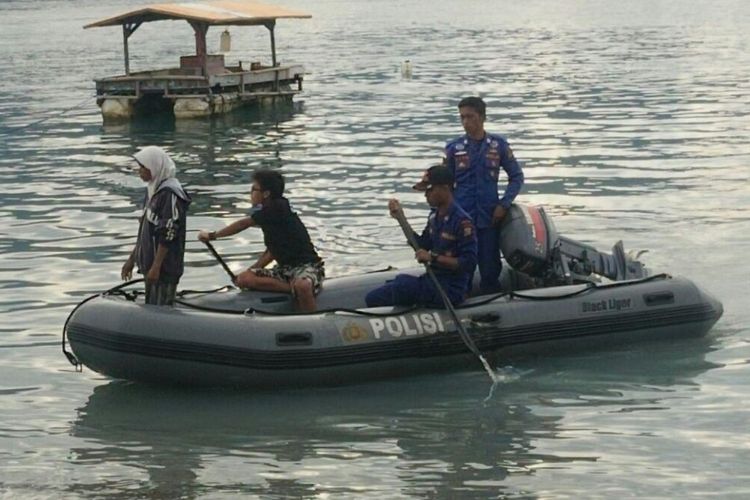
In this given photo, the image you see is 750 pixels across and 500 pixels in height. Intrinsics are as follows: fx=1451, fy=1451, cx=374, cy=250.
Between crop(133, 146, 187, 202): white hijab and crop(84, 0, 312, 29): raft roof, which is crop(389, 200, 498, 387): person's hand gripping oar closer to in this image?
crop(133, 146, 187, 202): white hijab

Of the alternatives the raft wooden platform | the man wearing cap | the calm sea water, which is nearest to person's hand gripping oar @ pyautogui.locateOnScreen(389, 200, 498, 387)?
the man wearing cap

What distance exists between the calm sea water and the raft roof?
2.42m

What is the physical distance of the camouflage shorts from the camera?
1133 centimetres

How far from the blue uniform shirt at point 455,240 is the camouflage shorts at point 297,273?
103 centimetres

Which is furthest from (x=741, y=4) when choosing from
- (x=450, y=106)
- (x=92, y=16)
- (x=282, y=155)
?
(x=282, y=155)

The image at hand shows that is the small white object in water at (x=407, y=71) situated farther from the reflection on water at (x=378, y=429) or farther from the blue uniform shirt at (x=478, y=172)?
the reflection on water at (x=378, y=429)

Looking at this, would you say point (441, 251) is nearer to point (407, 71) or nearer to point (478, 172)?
point (478, 172)

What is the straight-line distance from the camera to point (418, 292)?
36.1 ft

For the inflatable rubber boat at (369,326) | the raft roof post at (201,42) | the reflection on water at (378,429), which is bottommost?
the reflection on water at (378,429)

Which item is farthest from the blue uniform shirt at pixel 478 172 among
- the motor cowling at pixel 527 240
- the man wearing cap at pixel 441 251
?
the man wearing cap at pixel 441 251

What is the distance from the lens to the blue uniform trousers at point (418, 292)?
1097 centimetres

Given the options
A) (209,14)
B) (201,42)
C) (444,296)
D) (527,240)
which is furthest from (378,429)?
(209,14)

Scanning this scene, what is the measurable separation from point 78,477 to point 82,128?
79.1 feet

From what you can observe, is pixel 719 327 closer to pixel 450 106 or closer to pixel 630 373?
pixel 630 373
